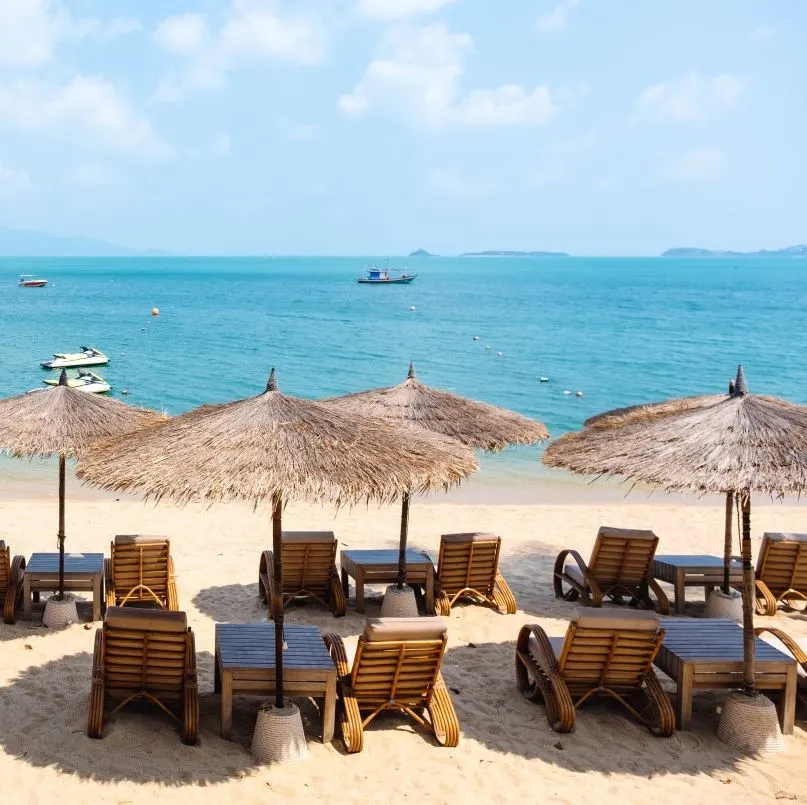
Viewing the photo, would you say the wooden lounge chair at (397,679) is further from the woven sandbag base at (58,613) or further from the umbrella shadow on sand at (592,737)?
the woven sandbag base at (58,613)

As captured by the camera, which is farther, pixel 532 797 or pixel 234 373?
pixel 234 373

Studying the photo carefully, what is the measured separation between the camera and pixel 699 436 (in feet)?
21.6

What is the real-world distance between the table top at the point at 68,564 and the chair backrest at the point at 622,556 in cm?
494

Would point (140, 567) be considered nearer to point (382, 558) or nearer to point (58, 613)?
point (58, 613)

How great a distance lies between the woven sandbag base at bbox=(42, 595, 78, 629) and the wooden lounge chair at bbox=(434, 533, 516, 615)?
136 inches

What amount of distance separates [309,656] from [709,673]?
2.92 m

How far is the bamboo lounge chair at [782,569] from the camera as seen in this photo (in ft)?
30.7

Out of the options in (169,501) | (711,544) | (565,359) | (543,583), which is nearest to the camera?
(169,501)

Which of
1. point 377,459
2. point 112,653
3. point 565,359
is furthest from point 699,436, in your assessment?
point 565,359

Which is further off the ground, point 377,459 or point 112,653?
point 377,459

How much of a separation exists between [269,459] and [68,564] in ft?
13.0

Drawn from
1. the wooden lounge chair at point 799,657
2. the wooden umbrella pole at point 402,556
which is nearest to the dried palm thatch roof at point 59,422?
the wooden umbrella pole at point 402,556

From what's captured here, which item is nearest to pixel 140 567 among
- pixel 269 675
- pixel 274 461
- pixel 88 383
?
pixel 269 675

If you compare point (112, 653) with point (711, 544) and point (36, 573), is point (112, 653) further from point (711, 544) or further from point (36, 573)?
point (711, 544)
